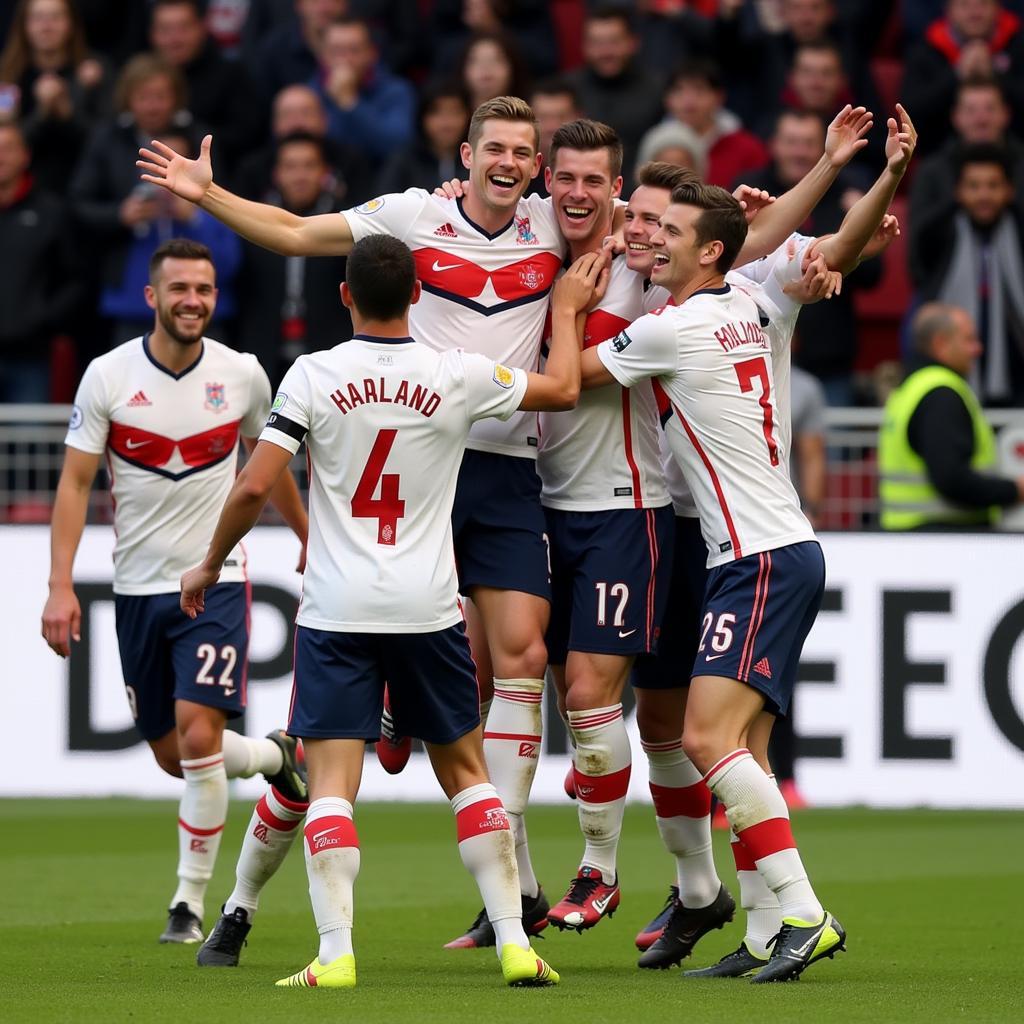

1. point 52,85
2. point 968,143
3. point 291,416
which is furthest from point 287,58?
point 291,416

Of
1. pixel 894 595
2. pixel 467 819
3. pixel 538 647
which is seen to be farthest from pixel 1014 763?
pixel 467 819

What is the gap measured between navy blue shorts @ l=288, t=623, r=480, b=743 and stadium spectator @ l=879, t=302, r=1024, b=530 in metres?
6.00

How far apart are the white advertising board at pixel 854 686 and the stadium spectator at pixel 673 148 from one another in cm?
255

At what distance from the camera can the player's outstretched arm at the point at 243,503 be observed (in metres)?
6.72

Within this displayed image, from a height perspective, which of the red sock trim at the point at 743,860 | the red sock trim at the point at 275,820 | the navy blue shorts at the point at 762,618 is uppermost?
the navy blue shorts at the point at 762,618

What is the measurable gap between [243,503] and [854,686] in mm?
6751

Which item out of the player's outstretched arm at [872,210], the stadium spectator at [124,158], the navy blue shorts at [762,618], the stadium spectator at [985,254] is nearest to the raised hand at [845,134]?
the player's outstretched arm at [872,210]

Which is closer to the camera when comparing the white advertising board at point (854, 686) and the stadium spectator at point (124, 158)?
the white advertising board at point (854, 686)

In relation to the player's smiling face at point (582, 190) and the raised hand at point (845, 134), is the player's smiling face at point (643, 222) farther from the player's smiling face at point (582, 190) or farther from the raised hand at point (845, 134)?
the raised hand at point (845, 134)

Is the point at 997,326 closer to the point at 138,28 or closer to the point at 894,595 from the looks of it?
the point at 894,595

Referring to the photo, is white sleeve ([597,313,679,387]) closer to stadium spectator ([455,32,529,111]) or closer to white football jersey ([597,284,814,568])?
white football jersey ([597,284,814,568])

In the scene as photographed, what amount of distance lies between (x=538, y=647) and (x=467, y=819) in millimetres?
998

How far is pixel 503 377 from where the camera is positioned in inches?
275

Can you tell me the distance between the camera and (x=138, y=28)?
16.2 metres
